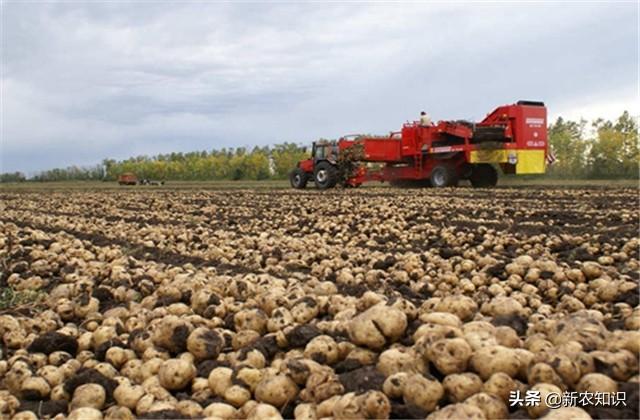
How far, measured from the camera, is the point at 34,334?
3570mm

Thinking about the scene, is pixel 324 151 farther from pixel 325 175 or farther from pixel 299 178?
pixel 299 178

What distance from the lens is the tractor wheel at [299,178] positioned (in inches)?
899

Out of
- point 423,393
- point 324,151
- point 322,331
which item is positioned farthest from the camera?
point 324,151

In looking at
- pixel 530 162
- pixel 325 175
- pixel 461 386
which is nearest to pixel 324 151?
pixel 325 175

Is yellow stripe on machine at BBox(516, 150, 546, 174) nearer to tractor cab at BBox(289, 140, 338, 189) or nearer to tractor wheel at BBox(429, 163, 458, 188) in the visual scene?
tractor wheel at BBox(429, 163, 458, 188)

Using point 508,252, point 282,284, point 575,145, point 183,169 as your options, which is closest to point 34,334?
point 282,284

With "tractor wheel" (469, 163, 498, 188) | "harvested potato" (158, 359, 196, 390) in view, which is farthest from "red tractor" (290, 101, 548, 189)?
"harvested potato" (158, 359, 196, 390)

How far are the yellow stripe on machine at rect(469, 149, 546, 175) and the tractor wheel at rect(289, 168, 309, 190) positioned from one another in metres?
6.90

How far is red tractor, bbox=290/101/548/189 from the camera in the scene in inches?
712

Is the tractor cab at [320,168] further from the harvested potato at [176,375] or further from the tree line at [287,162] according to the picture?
the harvested potato at [176,375]

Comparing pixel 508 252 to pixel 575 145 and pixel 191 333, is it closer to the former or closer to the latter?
pixel 191 333

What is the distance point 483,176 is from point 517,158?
2138 mm

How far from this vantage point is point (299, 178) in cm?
2297

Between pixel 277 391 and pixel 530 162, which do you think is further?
pixel 530 162
